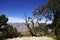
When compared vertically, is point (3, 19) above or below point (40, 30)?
above

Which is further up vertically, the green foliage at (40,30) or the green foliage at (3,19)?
the green foliage at (3,19)

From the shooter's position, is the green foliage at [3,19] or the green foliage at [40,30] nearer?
the green foliage at [3,19]

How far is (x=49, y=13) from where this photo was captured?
20672 millimetres

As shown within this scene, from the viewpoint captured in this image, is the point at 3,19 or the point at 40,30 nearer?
the point at 3,19

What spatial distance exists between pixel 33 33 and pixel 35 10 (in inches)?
119

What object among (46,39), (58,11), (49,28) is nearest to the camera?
(46,39)

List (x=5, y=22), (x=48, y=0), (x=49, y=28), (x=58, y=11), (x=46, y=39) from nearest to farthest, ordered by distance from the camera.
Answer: (x=46, y=39) → (x=58, y=11) → (x=5, y=22) → (x=48, y=0) → (x=49, y=28)

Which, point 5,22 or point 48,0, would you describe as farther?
point 48,0

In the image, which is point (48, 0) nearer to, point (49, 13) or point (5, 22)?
point (49, 13)

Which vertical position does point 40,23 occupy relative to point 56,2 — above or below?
below

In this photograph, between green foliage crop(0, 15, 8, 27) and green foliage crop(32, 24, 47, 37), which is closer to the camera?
green foliage crop(0, 15, 8, 27)

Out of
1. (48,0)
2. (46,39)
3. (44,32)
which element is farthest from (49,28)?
(46,39)

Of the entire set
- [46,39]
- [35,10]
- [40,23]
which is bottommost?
[46,39]

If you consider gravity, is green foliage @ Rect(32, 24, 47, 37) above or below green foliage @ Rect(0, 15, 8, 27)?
below
